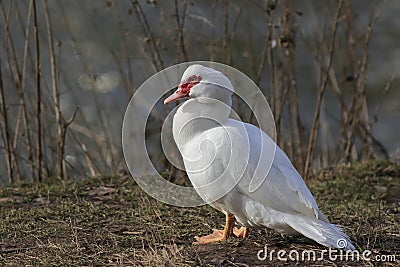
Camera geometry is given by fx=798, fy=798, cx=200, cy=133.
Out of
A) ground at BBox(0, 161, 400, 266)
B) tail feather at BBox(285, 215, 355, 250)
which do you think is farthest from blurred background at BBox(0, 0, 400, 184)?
tail feather at BBox(285, 215, 355, 250)

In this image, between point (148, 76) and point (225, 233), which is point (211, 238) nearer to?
point (225, 233)

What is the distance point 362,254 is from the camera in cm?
360

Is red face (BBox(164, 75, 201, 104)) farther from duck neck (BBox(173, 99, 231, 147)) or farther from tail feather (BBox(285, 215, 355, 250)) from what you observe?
tail feather (BBox(285, 215, 355, 250))

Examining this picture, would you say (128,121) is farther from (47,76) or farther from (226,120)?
(47,76)

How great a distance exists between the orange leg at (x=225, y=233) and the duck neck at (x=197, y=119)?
1.46 feet

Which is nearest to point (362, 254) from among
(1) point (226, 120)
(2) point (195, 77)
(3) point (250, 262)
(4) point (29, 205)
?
(3) point (250, 262)

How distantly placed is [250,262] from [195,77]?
39.7 inches

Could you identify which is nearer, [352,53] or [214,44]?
[214,44]

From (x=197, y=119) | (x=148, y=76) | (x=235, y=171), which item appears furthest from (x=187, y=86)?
(x=148, y=76)

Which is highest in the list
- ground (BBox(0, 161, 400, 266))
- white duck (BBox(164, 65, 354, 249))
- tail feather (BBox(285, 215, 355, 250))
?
white duck (BBox(164, 65, 354, 249))

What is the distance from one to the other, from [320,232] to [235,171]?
19.7 inches

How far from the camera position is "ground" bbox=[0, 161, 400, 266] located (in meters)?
3.61

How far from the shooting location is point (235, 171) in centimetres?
378

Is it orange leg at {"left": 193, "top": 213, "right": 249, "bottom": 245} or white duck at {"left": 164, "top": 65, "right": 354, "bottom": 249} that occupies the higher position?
white duck at {"left": 164, "top": 65, "right": 354, "bottom": 249}
